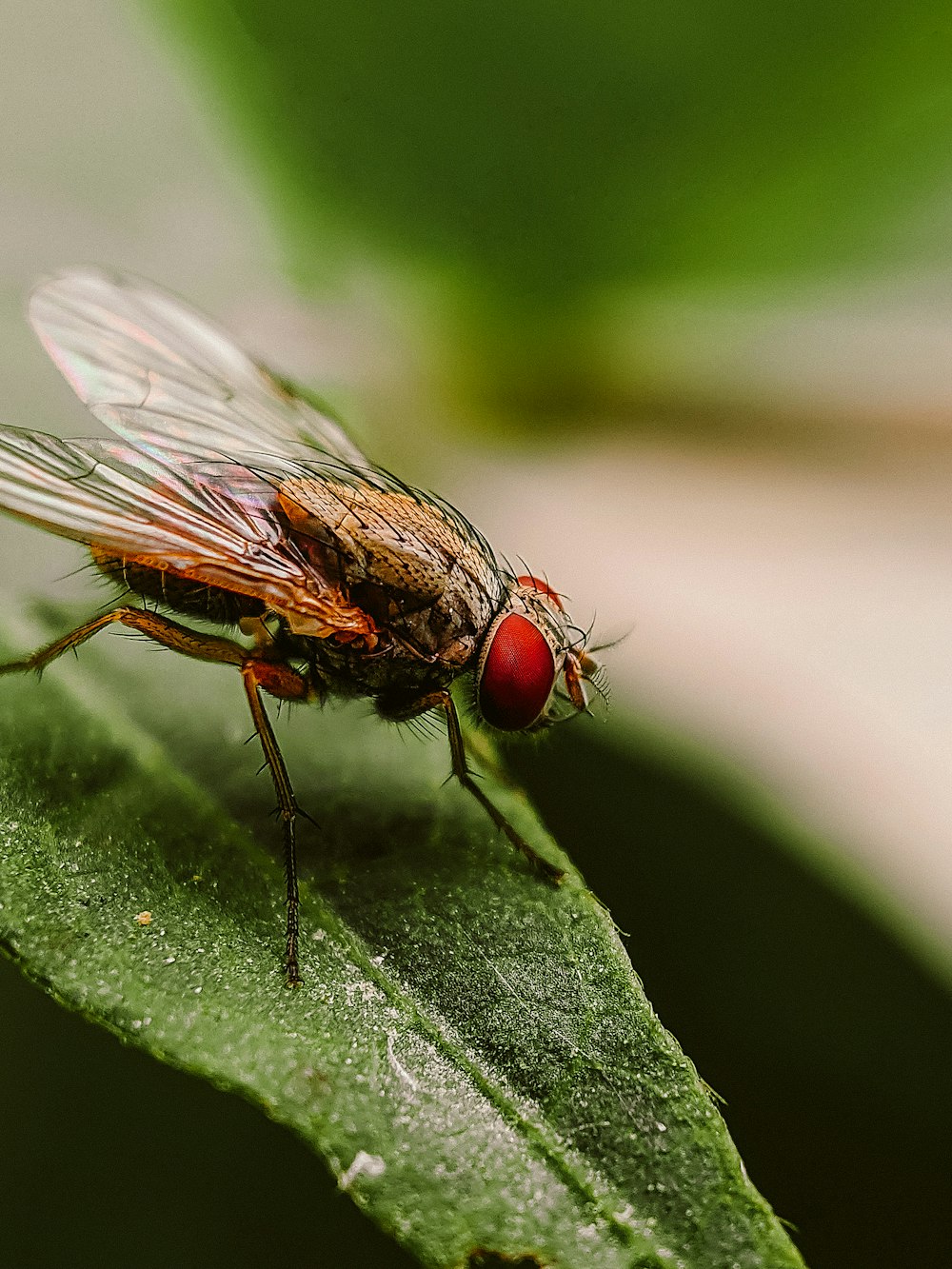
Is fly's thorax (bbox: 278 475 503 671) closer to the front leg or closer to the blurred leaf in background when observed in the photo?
the front leg

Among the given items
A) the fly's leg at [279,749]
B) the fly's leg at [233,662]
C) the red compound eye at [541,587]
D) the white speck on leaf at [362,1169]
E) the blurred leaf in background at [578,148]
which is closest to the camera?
the white speck on leaf at [362,1169]

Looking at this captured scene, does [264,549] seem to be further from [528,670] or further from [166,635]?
[528,670]

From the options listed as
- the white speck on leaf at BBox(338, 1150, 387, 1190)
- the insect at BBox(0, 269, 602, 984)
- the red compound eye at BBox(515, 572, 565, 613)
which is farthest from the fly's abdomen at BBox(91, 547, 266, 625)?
the white speck on leaf at BBox(338, 1150, 387, 1190)

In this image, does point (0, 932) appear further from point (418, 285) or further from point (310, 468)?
point (418, 285)

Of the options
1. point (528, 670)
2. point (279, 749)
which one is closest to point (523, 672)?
point (528, 670)

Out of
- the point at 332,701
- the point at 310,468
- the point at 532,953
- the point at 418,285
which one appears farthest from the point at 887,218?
the point at 532,953

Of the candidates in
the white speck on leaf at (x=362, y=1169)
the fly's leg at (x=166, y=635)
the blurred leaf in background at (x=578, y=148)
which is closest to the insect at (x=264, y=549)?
the fly's leg at (x=166, y=635)

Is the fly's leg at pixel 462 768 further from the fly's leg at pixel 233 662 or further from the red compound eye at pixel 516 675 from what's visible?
the fly's leg at pixel 233 662
